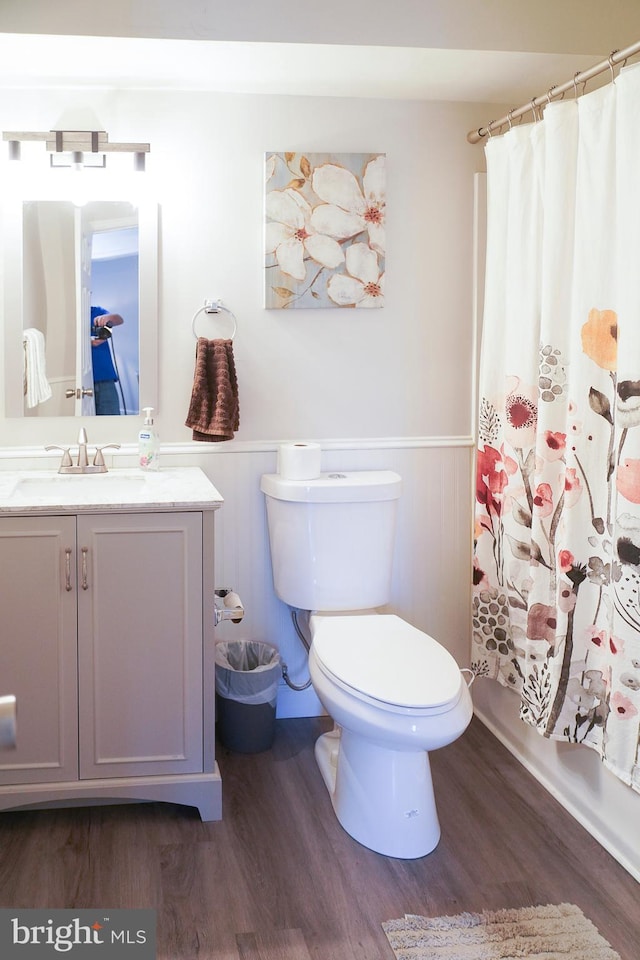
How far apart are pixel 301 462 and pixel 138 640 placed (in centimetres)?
77

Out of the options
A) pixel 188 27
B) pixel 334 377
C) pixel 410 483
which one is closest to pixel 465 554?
pixel 410 483

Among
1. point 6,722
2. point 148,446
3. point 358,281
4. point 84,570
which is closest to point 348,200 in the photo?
point 358,281

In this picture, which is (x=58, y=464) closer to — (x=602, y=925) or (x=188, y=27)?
(x=188, y=27)

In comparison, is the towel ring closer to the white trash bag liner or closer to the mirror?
the mirror

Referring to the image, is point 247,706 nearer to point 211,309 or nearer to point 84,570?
point 84,570

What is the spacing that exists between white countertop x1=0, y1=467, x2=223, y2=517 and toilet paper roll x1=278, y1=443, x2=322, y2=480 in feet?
0.86

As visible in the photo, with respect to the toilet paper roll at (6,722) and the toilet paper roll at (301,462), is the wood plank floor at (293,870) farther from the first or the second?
the toilet paper roll at (6,722)

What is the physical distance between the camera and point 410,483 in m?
2.97

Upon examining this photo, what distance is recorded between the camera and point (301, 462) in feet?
8.72

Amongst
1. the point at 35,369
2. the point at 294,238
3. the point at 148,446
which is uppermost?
the point at 294,238

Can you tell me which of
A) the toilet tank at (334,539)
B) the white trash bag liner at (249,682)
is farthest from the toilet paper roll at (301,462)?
the white trash bag liner at (249,682)

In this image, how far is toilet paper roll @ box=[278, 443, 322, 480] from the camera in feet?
8.72

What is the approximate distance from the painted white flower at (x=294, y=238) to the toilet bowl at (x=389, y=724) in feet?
4.05

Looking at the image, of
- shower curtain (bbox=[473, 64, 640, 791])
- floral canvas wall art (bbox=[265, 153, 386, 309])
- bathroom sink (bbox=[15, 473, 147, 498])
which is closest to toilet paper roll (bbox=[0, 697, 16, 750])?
→ shower curtain (bbox=[473, 64, 640, 791])
